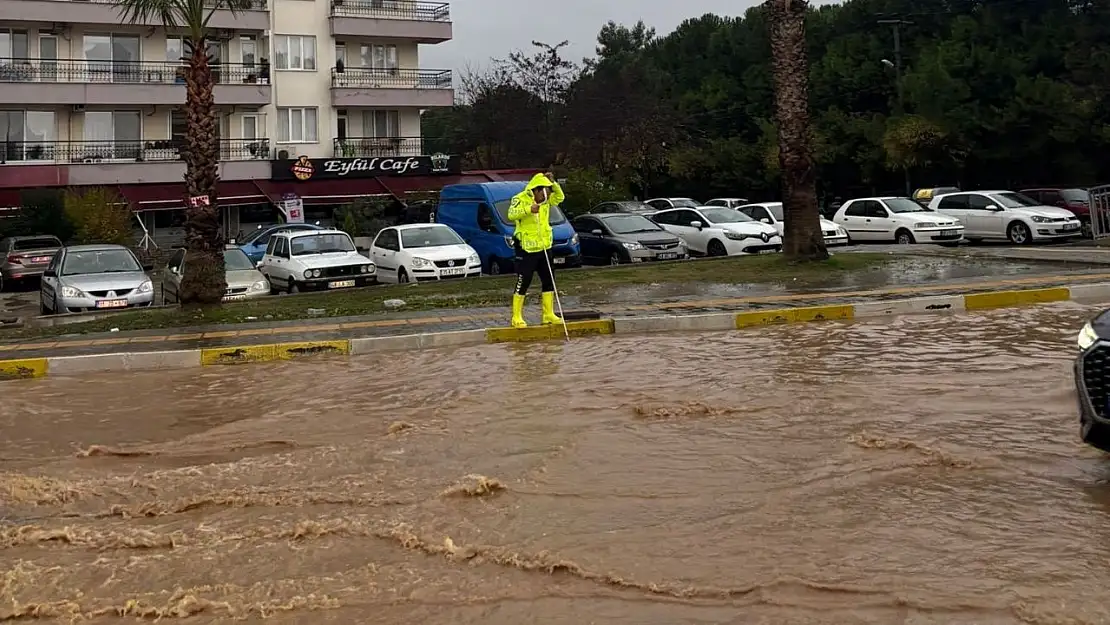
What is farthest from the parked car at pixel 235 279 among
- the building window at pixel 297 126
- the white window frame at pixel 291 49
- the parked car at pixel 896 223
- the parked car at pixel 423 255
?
the white window frame at pixel 291 49

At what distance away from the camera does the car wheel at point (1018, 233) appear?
2508cm

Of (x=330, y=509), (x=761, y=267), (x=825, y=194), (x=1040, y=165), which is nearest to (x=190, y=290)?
(x=761, y=267)

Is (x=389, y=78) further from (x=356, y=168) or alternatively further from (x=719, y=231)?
(x=719, y=231)

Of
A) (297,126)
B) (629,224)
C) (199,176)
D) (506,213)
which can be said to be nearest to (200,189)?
(199,176)

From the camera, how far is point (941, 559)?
15.6 feet

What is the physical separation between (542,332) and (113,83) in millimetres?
33163

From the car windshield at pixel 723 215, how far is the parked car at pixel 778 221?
2.79 feet

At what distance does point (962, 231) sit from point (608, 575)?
76.3ft

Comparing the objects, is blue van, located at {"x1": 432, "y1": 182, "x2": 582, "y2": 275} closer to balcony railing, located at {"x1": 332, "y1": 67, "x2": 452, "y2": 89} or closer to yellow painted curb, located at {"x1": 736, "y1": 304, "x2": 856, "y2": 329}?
yellow painted curb, located at {"x1": 736, "y1": 304, "x2": 856, "y2": 329}

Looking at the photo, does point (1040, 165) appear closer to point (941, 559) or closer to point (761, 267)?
point (761, 267)

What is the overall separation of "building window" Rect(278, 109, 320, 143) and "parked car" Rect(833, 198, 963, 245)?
79.6 feet

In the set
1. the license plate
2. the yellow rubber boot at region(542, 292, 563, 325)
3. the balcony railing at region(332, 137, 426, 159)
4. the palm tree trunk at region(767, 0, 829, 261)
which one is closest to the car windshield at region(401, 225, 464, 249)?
the license plate

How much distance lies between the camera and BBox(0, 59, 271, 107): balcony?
3856 cm

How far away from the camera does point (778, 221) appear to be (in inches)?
1057
